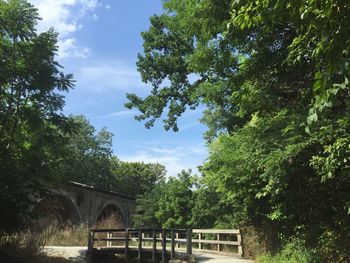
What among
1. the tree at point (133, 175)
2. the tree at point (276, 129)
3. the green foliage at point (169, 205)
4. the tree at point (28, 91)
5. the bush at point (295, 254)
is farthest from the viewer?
the tree at point (133, 175)

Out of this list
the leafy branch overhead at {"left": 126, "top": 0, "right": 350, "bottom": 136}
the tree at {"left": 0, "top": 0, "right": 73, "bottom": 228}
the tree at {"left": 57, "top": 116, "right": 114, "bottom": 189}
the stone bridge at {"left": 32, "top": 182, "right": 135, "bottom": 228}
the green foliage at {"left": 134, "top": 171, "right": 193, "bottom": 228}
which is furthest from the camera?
the tree at {"left": 57, "top": 116, "right": 114, "bottom": 189}

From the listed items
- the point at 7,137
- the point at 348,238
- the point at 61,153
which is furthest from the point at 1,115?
the point at 348,238

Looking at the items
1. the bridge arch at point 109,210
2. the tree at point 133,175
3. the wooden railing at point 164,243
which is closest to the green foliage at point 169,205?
the wooden railing at point 164,243

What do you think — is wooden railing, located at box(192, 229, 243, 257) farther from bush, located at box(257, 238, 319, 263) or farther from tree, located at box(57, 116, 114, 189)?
tree, located at box(57, 116, 114, 189)

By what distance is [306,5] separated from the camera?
3795 mm

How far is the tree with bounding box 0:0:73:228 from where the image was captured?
15211 millimetres

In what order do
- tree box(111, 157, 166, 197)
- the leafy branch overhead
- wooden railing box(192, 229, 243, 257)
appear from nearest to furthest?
the leafy branch overhead → wooden railing box(192, 229, 243, 257) → tree box(111, 157, 166, 197)

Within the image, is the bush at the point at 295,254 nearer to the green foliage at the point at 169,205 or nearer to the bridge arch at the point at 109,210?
the green foliage at the point at 169,205

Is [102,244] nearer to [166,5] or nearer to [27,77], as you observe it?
[27,77]

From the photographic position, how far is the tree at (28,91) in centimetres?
1521

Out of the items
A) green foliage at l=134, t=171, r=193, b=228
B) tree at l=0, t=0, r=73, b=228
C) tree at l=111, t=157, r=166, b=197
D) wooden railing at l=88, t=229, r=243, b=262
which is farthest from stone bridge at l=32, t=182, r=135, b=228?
tree at l=0, t=0, r=73, b=228

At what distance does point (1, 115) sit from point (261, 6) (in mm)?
13127

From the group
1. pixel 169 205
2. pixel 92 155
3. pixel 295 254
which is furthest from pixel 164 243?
pixel 92 155

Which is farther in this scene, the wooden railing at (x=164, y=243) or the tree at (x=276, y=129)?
the wooden railing at (x=164, y=243)
